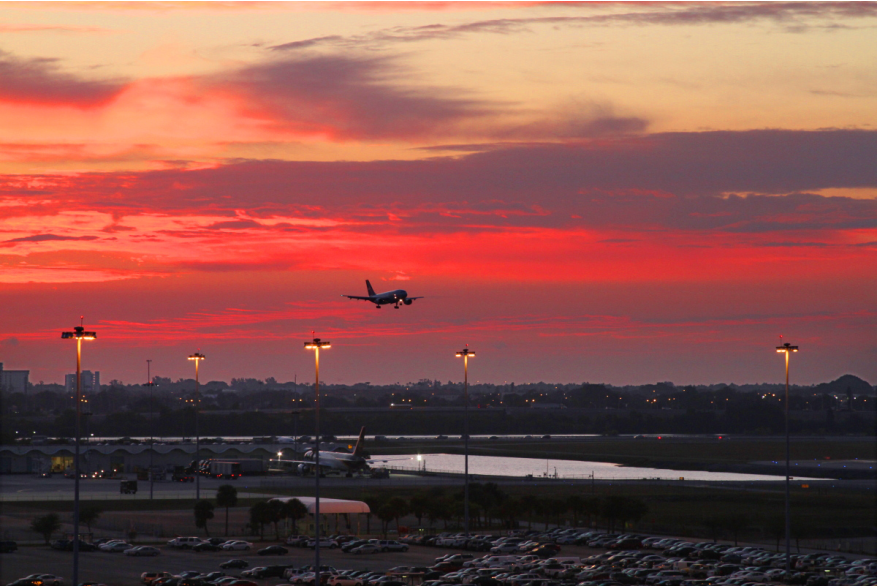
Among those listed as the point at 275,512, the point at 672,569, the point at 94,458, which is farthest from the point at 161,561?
the point at 94,458

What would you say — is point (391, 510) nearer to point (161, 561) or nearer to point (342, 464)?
point (161, 561)

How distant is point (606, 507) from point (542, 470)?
8805cm

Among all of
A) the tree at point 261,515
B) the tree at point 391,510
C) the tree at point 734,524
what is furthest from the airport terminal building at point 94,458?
the tree at point 734,524

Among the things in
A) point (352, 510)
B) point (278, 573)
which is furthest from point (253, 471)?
point (278, 573)

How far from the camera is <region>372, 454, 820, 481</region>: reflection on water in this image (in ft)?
495

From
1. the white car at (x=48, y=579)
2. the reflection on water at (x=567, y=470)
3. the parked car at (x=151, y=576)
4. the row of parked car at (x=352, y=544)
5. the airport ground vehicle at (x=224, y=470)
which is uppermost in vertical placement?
the white car at (x=48, y=579)

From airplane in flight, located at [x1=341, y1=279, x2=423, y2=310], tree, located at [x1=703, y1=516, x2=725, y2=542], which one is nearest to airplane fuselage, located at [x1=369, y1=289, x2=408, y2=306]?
airplane in flight, located at [x1=341, y1=279, x2=423, y2=310]

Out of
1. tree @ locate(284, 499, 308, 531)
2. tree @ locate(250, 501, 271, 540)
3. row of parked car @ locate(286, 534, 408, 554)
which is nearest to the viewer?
row of parked car @ locate(286, 534, 408, 554)

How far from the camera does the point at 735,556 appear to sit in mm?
67562

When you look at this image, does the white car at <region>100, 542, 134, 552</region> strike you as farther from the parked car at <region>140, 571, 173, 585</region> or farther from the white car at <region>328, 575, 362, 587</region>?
the white car at <region>328, 575, 362, 587</region>

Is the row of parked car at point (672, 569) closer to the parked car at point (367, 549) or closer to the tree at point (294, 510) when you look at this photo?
the parked car at point (367, 549)

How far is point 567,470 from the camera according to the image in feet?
553

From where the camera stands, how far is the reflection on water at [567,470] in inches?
5935

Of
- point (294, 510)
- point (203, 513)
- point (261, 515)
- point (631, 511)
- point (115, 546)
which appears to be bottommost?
point (115, 546)
